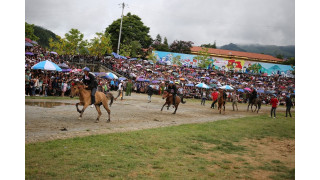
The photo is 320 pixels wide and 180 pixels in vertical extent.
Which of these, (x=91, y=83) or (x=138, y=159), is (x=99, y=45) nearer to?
(x=91, y=83)

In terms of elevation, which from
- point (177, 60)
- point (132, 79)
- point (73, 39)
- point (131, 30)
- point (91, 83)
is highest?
point (131, 30)

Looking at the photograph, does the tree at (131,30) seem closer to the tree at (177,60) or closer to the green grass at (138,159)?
the tree at (177,60)

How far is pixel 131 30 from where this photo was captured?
69.7m

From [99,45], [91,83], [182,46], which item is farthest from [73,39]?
[91,83]

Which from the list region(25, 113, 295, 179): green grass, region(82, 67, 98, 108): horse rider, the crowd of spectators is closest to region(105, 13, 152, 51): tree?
the crowd of spectators

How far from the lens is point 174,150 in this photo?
6695 mm

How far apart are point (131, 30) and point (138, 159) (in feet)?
221

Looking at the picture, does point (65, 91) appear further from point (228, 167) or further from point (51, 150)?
point (228, 167)

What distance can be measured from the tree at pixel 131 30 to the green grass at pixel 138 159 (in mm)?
61540

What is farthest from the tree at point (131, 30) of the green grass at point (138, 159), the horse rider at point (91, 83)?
the green grass at point (138, 159)

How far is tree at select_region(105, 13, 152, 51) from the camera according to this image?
68.8 meters

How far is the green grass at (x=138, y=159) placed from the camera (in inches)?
181

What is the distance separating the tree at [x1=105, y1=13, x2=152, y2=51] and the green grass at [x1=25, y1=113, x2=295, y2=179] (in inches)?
2423
